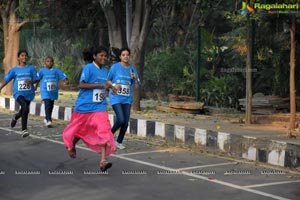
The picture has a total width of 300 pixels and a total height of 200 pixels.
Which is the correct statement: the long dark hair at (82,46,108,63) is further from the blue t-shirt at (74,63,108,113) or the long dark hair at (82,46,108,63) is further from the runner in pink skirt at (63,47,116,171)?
the blue t-shirt at (74,63,108,113)

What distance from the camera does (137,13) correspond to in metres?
15.9

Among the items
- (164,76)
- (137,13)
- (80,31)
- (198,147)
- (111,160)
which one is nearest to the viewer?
(111,160)

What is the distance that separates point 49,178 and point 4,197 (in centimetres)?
120

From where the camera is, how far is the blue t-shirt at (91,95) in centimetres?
866

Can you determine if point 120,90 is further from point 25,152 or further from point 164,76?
point 164,76

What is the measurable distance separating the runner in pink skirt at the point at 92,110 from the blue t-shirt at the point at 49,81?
17.4 ft

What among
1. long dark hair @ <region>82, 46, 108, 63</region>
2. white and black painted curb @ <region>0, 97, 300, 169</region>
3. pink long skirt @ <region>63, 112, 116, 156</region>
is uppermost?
long dark hair @ <region>82, 46, 108, 63</region>

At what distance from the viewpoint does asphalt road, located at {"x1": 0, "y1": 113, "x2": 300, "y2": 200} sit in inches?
286

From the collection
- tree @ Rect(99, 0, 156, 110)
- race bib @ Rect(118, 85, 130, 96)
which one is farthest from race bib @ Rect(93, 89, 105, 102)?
tree @ Rect(99, 0, 156, 110)

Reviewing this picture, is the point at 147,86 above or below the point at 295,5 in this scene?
below

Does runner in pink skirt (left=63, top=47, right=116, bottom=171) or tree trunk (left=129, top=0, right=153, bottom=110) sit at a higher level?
tree trunk (left=129, top=0, right=153, bottom=110)

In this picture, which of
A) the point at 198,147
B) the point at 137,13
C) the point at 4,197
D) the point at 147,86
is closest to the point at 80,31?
the point at 147,86

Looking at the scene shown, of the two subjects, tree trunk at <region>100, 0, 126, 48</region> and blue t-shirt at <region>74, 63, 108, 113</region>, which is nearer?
blue t-shirt at <region>74, 63, 108, 113</region>

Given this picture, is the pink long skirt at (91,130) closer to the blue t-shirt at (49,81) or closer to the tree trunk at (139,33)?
the blue t-shirt at (49,81)
